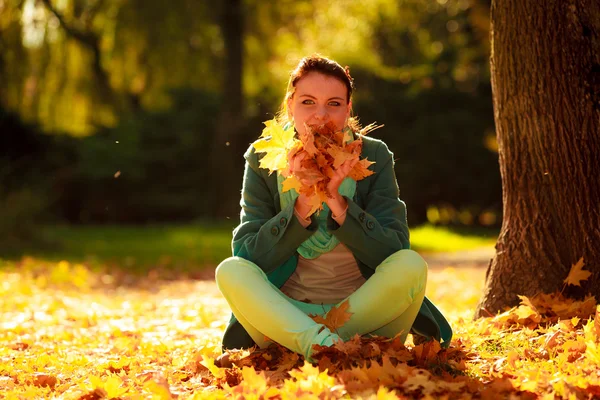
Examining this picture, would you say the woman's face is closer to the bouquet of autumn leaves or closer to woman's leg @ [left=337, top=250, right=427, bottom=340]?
the bouquet of autumn leaves

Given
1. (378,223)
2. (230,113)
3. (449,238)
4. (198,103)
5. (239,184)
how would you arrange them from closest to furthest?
(378,223)
(449,238)
(230,113)
(239,184)
(198,103)

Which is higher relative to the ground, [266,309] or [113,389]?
Result: [266,309]

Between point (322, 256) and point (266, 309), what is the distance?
18.6 inches

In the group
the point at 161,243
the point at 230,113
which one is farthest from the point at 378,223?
the point at 230,113

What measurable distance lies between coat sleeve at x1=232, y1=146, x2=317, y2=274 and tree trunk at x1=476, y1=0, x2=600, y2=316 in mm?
1463

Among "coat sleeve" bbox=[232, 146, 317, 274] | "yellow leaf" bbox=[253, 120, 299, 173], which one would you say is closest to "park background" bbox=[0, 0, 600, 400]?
"coat sleeve" bbox=[232, 146, 317, 274]

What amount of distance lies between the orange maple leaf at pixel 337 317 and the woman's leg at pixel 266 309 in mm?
114

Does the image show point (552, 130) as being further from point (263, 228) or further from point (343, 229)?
point (263, 228)

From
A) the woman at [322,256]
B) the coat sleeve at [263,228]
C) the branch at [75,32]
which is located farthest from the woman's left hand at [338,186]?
the branch at [75,32]

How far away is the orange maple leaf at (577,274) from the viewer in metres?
3.82

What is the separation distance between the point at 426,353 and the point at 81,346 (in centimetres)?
223

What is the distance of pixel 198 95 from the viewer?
56.8 feet

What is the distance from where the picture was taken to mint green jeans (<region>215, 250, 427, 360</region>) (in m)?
3.00

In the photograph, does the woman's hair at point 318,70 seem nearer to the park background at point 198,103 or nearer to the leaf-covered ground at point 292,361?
the leaf-covered ground at point 292,361
